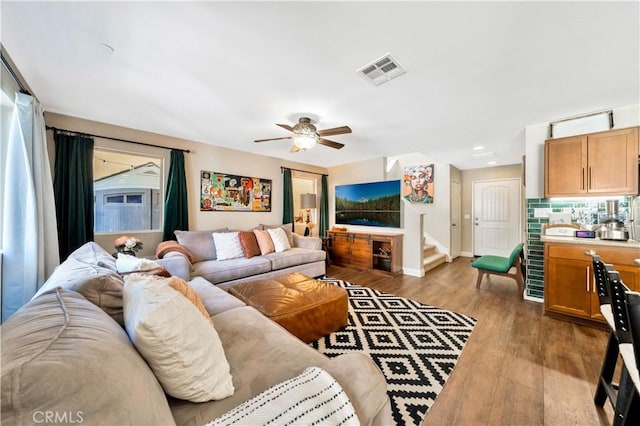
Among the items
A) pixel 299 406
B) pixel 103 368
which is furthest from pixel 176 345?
pixel 299 406

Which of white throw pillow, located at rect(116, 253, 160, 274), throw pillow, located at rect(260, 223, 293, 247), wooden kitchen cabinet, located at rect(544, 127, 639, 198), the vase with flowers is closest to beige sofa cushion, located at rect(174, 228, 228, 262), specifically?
the vase with flowers

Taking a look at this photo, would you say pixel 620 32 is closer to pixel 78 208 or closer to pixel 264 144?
pixel 264 144

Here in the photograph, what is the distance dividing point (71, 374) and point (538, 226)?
4.19 metres

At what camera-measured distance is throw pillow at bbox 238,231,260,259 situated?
3547 millimetres

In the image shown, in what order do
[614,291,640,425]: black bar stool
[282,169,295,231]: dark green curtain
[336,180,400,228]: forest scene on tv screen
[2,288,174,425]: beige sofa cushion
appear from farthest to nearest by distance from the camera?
[282,169,295,231]: dark green curtain < [336,180,400,228]: forest scene on tv screen < [614,291,640,425]: black bar stool < [2,288,174,425]: beige sofa cushion

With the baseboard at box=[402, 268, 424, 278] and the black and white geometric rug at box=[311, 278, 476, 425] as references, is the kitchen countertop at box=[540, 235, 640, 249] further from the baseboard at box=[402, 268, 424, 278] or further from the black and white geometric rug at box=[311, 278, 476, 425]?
the baseboard at box=[402, 268, 424, 278]

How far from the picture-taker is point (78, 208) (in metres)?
2.77

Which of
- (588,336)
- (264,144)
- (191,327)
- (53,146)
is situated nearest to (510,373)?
(588,336)

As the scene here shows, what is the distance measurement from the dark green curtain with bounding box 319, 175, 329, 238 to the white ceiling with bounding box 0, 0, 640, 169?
9.01 ft

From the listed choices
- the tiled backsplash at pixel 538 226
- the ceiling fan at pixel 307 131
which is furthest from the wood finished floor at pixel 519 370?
the ceiling fan at pixel 307 131

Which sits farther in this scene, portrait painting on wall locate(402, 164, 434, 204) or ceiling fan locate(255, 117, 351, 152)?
portrait painting on wall locate(402, 164, 434, 204)

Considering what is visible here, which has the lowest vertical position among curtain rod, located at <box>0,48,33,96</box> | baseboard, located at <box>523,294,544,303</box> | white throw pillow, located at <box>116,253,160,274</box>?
baseboard, located at <box>523,294,544,303</box>

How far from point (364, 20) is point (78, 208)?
3565 mm

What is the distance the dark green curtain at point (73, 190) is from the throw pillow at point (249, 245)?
178 centimetres
